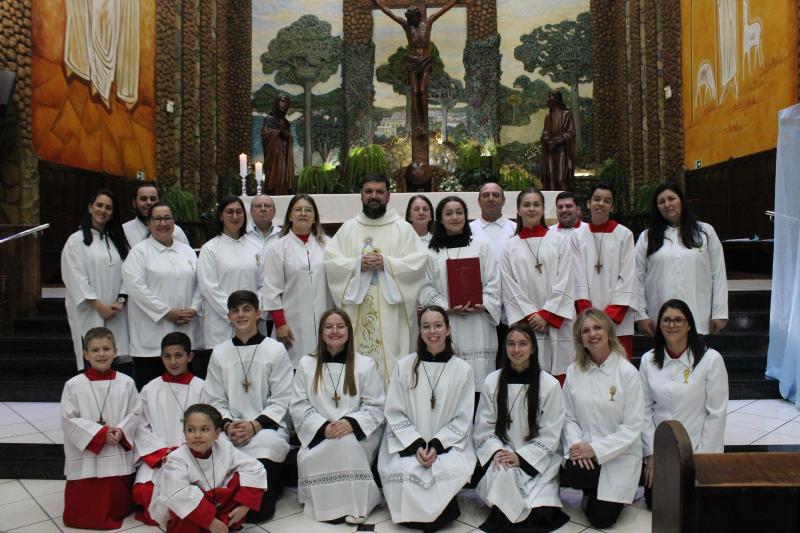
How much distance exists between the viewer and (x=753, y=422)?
207 inches

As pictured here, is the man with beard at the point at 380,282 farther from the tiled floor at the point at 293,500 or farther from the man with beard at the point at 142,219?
the man with beard at the point at 142,219

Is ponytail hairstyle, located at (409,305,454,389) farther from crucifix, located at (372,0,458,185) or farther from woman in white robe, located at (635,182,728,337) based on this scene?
crucifix, located at (372,0,458,185)

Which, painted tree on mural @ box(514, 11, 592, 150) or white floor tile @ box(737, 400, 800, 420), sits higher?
painted tree on mural @ box(514, 11, 592, 150)

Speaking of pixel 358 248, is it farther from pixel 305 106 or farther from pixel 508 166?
pixel 305 106

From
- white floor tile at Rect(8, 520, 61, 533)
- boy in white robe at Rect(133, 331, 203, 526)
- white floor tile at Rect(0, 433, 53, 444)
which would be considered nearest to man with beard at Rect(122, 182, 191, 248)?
boy in white robe at Rect(133, 331, 203, 526)

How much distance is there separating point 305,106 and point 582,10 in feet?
22.3

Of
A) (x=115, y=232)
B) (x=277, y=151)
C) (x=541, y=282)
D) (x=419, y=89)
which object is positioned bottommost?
(x=541, y=282)

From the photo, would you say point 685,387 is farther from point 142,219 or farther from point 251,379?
point 142,219

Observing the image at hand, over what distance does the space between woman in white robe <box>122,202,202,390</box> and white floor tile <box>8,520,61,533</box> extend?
1.22m

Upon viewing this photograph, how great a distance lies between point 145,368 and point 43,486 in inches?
38.8

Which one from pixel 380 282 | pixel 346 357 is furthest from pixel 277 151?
pixel 346 357

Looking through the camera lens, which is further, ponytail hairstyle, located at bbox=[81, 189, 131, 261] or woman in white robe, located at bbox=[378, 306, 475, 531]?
ponytail hairstyle, located at bbox=[81, 189, 131, 261]

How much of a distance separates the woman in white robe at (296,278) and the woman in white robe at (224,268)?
9.4 inches

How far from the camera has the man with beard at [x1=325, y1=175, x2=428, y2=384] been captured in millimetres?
4625
